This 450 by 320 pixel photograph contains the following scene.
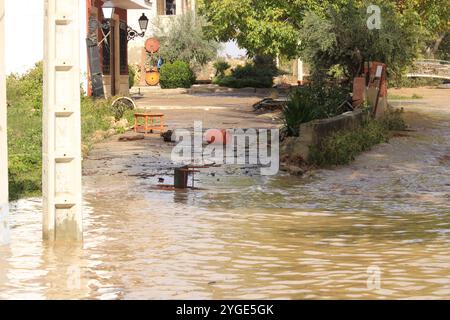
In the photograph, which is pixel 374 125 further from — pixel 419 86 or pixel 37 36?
pixel 419 86

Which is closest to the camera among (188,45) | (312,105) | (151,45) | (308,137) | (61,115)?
(61,115)

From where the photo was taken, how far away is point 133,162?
697 inches

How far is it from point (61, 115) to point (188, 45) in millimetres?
43056

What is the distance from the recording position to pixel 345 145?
58.9 feet

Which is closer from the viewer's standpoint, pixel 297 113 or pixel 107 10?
pixel 297 113

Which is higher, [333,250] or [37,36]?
[37,36]

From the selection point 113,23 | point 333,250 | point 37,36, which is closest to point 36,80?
point 37,36

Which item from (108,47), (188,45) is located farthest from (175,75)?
(108,47)

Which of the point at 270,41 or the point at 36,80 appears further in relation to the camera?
the point at 270,41

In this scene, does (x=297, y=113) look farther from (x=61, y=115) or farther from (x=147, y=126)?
(x=61, y=115)

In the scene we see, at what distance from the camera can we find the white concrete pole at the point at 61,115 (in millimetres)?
10086

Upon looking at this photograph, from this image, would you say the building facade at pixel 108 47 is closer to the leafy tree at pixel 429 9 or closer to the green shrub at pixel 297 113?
the leafy tree at pixel 429 9
